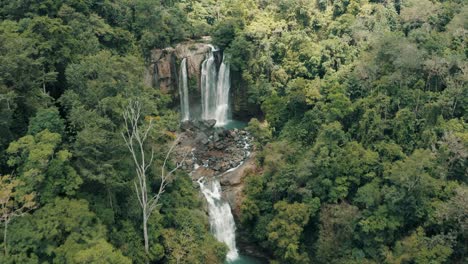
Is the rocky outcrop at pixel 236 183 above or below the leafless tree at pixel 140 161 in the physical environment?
below

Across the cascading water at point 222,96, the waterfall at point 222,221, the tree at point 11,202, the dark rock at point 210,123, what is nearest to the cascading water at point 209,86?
the cascading water at point 222,96

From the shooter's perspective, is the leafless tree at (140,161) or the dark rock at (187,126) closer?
the leafless tree at (140,161)

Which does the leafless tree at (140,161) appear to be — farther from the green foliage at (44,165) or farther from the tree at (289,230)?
the tree at (289,230)

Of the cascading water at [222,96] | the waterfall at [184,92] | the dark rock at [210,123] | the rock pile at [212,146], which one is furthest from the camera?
the cascading water at [222,96]

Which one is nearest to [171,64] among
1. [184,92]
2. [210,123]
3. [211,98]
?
[184,92]

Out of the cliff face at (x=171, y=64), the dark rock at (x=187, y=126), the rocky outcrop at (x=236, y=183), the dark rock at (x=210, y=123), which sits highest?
the cliff face at (x=171, y=64)

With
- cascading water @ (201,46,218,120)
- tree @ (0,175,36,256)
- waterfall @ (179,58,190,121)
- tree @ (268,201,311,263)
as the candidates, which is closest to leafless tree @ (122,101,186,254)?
tree @ (0,175,36,256)

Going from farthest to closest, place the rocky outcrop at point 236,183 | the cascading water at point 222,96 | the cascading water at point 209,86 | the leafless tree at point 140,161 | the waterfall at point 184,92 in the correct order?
the cascading water at point 222,96
the cascading water at point 209,86
the waterfall at point 184,92
the rocky outcrop at point 236,183
the leafless tree at point 140,161
